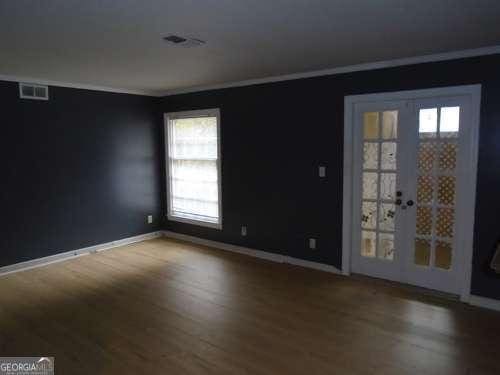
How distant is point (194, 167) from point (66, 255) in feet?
7.30

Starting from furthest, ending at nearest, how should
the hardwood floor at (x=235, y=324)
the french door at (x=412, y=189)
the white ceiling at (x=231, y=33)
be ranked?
the french door at (x=412, y=189), the hardwood floor at (x=235, y=324), the white ceiling at (x=231, y=33)

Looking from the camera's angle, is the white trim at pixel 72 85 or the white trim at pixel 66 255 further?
the white trim at pixel 66 255

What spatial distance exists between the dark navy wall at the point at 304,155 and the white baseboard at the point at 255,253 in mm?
69

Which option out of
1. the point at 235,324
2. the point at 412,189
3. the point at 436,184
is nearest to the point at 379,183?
the point at 412,189

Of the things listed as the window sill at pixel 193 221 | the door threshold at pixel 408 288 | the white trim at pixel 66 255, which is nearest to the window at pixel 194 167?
the window sill at pixel 193 221

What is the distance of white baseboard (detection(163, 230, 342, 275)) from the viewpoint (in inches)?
179

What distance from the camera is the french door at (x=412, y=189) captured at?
141 inches

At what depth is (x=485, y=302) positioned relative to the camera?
3467 mm

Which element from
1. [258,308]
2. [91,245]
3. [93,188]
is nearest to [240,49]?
[258,308]

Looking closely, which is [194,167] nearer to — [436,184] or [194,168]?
[194,168]

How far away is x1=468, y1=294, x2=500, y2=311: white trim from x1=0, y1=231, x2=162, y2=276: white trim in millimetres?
4658

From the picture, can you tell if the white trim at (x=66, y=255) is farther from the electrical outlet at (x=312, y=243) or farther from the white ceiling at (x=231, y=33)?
the electrical outlet at (x=312, y=243)

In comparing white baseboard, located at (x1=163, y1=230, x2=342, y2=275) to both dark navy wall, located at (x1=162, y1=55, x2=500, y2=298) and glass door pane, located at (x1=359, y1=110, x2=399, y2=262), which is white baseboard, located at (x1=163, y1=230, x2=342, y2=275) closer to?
dark navy wall, located at (x1=162, y1=55, x2=500, y2=298)

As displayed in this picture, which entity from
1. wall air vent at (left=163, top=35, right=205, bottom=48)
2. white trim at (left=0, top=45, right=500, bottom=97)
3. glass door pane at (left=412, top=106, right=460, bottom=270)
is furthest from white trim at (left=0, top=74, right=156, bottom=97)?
glass door pane at (left=412, top=106, right=460, bottom=270)
